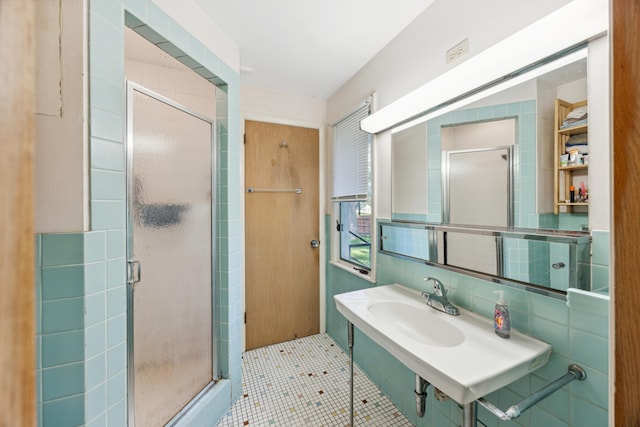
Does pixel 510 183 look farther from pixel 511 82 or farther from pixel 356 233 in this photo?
pixel 356 233

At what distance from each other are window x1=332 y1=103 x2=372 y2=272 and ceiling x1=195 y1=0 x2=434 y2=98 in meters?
0.38

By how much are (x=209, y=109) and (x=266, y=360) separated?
82.0 inches

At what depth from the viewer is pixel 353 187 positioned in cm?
203

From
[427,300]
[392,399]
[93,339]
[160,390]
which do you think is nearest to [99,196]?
[93,339]

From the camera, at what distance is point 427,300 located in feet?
4.07

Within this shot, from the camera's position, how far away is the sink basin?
1.07 m

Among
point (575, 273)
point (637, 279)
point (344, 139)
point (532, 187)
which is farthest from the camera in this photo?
point (344, 139)

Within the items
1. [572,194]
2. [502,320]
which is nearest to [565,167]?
[572,194]

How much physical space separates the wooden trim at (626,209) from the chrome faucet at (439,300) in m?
0.81

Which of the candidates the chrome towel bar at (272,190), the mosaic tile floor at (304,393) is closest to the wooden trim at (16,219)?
the mosaic tile floor at (304,393)

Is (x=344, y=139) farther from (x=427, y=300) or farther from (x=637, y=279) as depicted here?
(x=637, y=279)

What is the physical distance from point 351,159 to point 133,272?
1.60m

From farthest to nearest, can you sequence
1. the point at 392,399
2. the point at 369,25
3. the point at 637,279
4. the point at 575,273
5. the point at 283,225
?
1. the point at 283,225
2. the point at 392,399
3. the point at 369,25
4. the point at 575,273
5. the point at 637,279

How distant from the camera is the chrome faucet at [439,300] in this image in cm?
113
